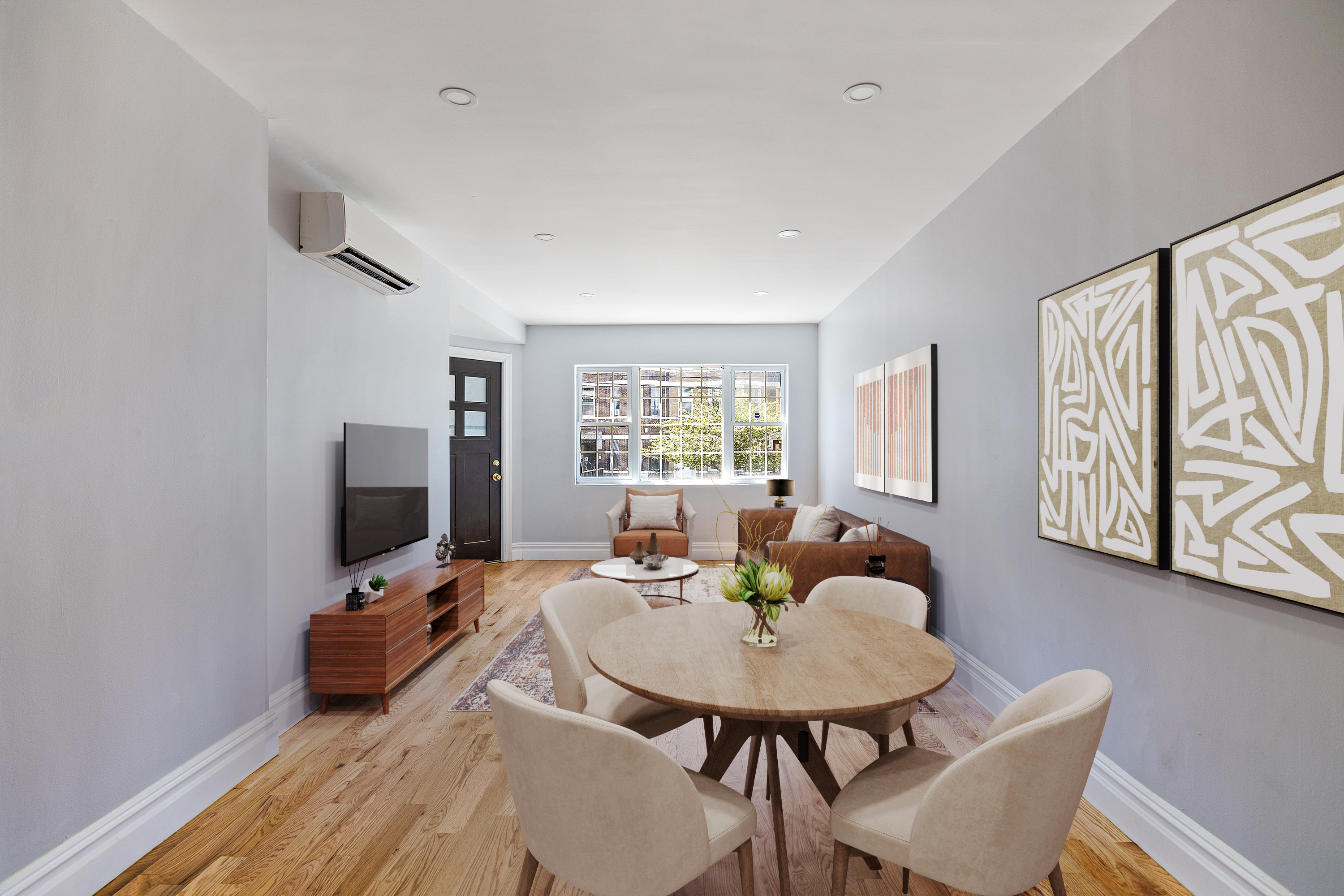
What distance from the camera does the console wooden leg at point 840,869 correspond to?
4.87ft

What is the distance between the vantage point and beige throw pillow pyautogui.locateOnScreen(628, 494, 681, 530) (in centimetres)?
678

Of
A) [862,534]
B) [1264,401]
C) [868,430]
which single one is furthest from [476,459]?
[1264,401]

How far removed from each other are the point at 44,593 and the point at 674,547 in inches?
193

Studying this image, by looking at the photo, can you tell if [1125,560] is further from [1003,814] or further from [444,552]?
[444,552]

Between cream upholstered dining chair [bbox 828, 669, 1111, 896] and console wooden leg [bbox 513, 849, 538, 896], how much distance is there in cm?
69

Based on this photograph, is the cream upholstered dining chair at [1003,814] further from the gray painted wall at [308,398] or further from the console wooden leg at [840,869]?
the gray painted wall at [308,398]

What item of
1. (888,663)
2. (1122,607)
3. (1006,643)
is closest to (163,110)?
(888,663)

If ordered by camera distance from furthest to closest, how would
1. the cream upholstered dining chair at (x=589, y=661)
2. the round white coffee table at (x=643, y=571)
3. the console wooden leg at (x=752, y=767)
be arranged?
the round white coffee table at (x=643, y=571), the console wooden leg at (x=752, y=767), the cream upholstered dining chair at (x=589, y=661)

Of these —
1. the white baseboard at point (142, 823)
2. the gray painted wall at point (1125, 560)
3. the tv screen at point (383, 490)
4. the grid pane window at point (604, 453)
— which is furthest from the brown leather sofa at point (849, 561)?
the grid pane window at point (604, 453)

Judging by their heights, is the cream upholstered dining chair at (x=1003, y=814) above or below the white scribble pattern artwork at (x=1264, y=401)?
below

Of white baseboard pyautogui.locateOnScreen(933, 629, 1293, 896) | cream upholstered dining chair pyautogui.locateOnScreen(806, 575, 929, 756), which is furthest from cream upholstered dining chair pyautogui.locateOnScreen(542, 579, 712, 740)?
white baseboard pyautogui.locateOnScreen(933, 629, 1293, 896)

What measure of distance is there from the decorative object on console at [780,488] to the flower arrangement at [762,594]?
475 centimetres

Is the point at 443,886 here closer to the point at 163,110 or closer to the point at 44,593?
the point at 44,593

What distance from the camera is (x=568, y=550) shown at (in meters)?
7.57
